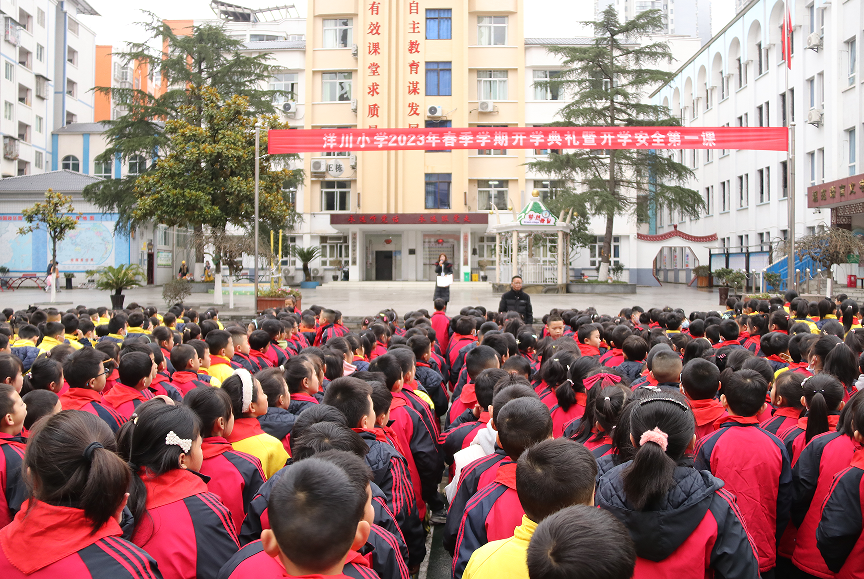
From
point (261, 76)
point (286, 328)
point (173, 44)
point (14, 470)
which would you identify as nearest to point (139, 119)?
point (173, 44)

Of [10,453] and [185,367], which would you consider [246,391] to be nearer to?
[10,453]

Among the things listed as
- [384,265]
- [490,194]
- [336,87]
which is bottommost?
[384,265]

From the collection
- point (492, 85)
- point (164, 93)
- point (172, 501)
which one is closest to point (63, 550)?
point (172, 501)

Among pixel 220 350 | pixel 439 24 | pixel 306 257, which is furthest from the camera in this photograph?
pixel 439 24

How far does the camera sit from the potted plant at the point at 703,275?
27.3 meters

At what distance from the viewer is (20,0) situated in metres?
33.6

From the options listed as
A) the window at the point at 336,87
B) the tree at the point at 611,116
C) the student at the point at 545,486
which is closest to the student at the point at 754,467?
the student at the point at 545,486

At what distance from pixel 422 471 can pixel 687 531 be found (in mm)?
1955

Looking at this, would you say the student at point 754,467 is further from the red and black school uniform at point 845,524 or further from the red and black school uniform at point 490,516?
the red and black school uniform at point 490,516

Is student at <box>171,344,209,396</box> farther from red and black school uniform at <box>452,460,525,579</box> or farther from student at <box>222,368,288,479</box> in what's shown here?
red and black school uniform at <box>452,460,525,579</box>

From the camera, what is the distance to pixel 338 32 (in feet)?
105

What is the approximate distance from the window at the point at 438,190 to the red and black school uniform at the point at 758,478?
28577mm

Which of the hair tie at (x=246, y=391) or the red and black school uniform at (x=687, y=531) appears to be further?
the hair tie at (x=246, y=391)

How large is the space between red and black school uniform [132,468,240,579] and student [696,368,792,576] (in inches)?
79.0
